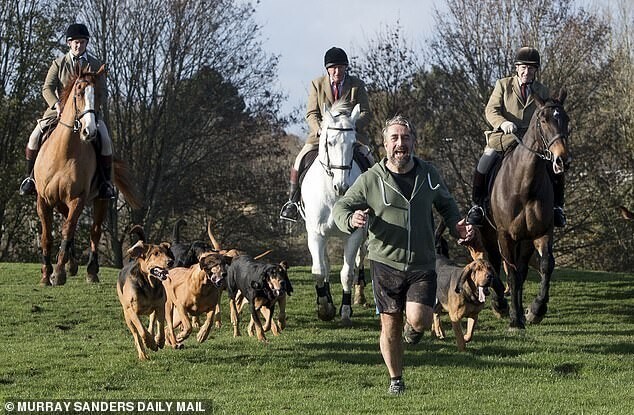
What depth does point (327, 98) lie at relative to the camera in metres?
15.3

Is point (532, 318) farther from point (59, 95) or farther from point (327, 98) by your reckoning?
point (59, 95)

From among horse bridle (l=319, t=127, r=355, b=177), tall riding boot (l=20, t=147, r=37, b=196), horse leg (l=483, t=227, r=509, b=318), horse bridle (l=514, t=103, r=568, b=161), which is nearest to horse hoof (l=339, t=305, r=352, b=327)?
horse bridle (l=319, t=127, r=355, b=177)

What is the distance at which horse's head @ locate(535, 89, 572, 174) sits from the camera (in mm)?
12602

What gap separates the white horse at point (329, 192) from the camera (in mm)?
13727

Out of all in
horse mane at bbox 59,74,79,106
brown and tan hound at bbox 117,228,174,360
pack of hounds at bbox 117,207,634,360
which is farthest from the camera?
horse mane at bbox 59,74,79,106

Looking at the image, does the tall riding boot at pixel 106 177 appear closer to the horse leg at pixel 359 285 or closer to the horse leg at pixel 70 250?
the horse leg at pixel 70 250

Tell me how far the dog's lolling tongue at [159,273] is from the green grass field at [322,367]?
0.92 m

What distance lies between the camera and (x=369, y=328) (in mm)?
14531

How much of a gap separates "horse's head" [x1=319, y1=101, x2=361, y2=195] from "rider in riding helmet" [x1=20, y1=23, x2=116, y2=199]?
4.08 metres

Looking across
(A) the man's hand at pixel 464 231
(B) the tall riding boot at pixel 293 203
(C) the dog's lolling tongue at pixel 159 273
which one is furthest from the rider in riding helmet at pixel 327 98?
(A) the man's hand at pixel 464 231

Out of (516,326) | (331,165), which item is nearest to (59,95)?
(331,165)

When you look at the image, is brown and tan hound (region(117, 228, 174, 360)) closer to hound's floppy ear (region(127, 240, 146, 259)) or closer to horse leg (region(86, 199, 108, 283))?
hound's floppy ear (region(127, 240, 146, 259))

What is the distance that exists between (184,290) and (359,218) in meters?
4.67

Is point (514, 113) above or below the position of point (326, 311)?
above
